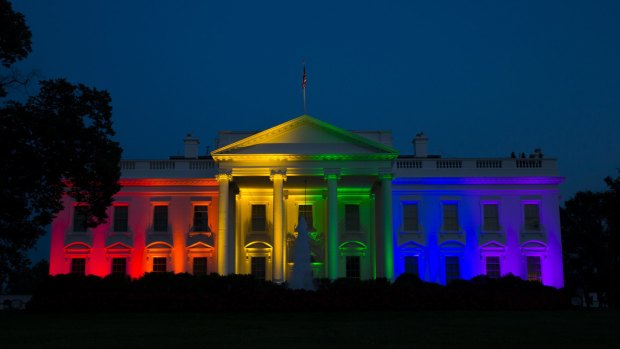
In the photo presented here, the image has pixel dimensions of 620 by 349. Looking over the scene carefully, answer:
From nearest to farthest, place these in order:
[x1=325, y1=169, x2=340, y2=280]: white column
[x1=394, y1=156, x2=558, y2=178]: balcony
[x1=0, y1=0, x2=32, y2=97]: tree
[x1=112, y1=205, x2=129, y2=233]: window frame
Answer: [x1=0, y1=0, x2=32, y2=97]: tree < [x1=325, y1=169, x2=340, y2=280]: white column < [x1=112, y1=205, x2=129, y2=233]: window frame < [x1=394, y1=156, x2=558, y2=178]: balcony

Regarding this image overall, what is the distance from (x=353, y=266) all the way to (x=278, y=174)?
8181 millimetres

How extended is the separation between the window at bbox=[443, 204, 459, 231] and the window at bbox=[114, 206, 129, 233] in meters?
19.1

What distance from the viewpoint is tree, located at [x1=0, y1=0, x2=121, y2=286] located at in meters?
24.4

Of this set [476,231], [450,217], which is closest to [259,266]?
[450,217]

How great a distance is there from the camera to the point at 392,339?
15.5 metres

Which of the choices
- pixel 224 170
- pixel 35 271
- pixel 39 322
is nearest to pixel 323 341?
pixel 39 322

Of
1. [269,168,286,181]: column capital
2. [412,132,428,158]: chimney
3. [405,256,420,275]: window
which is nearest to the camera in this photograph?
[269,168,286,181]: column capital

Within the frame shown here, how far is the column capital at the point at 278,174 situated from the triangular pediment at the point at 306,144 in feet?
2.85

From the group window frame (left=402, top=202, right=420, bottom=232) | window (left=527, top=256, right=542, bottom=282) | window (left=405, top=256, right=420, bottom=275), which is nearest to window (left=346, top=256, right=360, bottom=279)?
window (left=405, top=256, right=420, bottom=275)

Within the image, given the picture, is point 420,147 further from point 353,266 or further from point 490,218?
point 353,266

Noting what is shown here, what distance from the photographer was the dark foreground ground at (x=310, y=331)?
48.3 ft

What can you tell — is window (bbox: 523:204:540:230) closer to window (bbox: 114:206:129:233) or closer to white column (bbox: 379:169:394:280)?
white column (bbox: 379:169:394:280)

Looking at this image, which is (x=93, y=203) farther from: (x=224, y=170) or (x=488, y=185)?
(x=488, y=185)

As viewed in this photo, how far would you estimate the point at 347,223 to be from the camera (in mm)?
42531
